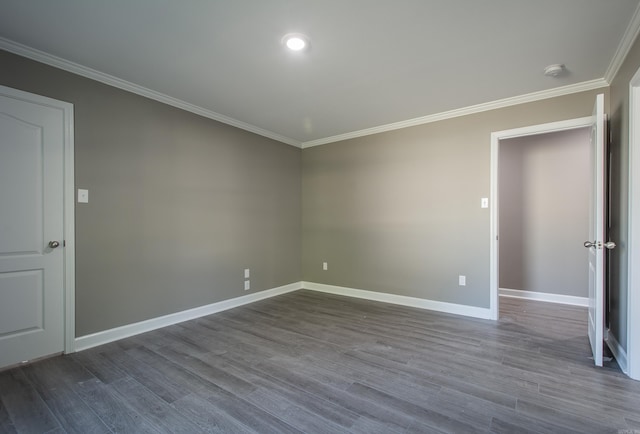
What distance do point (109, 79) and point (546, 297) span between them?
19.5 ft

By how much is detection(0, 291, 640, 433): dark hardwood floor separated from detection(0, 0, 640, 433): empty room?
0.06ft

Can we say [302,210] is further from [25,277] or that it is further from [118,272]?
[25,277]

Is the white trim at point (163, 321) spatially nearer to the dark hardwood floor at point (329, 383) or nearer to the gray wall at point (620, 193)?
the dark hardwood floor at point (329, 383)

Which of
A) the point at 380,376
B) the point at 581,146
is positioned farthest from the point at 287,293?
the point at 581,146

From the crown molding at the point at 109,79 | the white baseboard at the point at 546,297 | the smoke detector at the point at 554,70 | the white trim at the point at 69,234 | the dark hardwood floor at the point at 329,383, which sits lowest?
the dark hardwood floor at the point at 329,383

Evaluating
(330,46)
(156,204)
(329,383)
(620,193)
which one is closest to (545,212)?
(620,193)

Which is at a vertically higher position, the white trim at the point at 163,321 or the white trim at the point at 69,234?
the white trim at the point at 69,234

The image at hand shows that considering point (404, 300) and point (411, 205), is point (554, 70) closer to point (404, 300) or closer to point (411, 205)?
point (411, 205)

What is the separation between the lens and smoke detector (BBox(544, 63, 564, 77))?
103 inches

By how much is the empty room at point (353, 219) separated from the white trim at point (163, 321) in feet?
0.07

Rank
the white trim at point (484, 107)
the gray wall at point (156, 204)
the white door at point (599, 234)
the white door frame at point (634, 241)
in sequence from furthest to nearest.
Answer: the white trim at point (484, 107) → the gray wall at point (156, 204) → the white door at point (599, 234) → the white door frame at point (634, 241)

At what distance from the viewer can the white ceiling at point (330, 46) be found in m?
1.95

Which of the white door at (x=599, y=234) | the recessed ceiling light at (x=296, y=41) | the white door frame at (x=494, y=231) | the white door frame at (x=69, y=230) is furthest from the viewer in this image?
the white door frame at (x=494, y=231)

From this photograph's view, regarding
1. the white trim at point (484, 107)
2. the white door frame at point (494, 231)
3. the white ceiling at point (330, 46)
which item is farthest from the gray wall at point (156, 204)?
the white door frame at point (494, 231)
